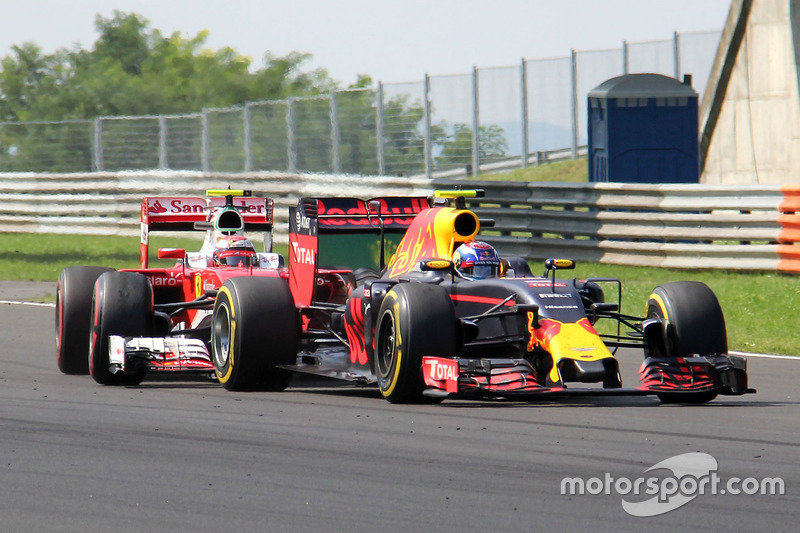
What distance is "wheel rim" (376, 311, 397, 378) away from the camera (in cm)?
889

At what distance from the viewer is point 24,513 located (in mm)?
5617

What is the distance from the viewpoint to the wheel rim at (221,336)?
9.93 metres

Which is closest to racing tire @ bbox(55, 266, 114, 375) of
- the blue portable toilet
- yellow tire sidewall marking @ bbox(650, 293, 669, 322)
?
yellow tire sidewall marking @ bbox(650, 293, 669, 322)

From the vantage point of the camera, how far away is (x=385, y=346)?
29.5 ft

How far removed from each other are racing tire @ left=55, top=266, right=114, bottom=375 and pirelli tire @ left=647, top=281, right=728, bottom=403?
463 centimetres

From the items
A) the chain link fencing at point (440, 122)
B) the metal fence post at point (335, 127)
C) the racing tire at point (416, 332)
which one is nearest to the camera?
the racing tire at point (416, 332)

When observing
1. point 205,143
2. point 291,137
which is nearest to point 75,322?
point 291,137

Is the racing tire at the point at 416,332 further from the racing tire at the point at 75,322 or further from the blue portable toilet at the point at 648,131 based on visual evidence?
the blue portable toilet at the point at 648,131

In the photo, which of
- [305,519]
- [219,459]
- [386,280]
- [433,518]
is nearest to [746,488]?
[433,518]

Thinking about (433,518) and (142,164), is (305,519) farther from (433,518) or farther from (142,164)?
(142,164)

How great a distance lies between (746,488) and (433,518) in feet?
4.94

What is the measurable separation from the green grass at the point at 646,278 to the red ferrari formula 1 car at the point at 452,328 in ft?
11.5

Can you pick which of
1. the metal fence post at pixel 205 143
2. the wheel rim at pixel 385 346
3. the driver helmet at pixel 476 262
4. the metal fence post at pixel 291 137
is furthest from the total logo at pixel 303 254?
the metal fence post at pixel 205 143

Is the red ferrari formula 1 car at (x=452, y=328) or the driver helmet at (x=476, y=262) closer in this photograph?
the red ferrari formula 1 car at (x=452, y=328)
